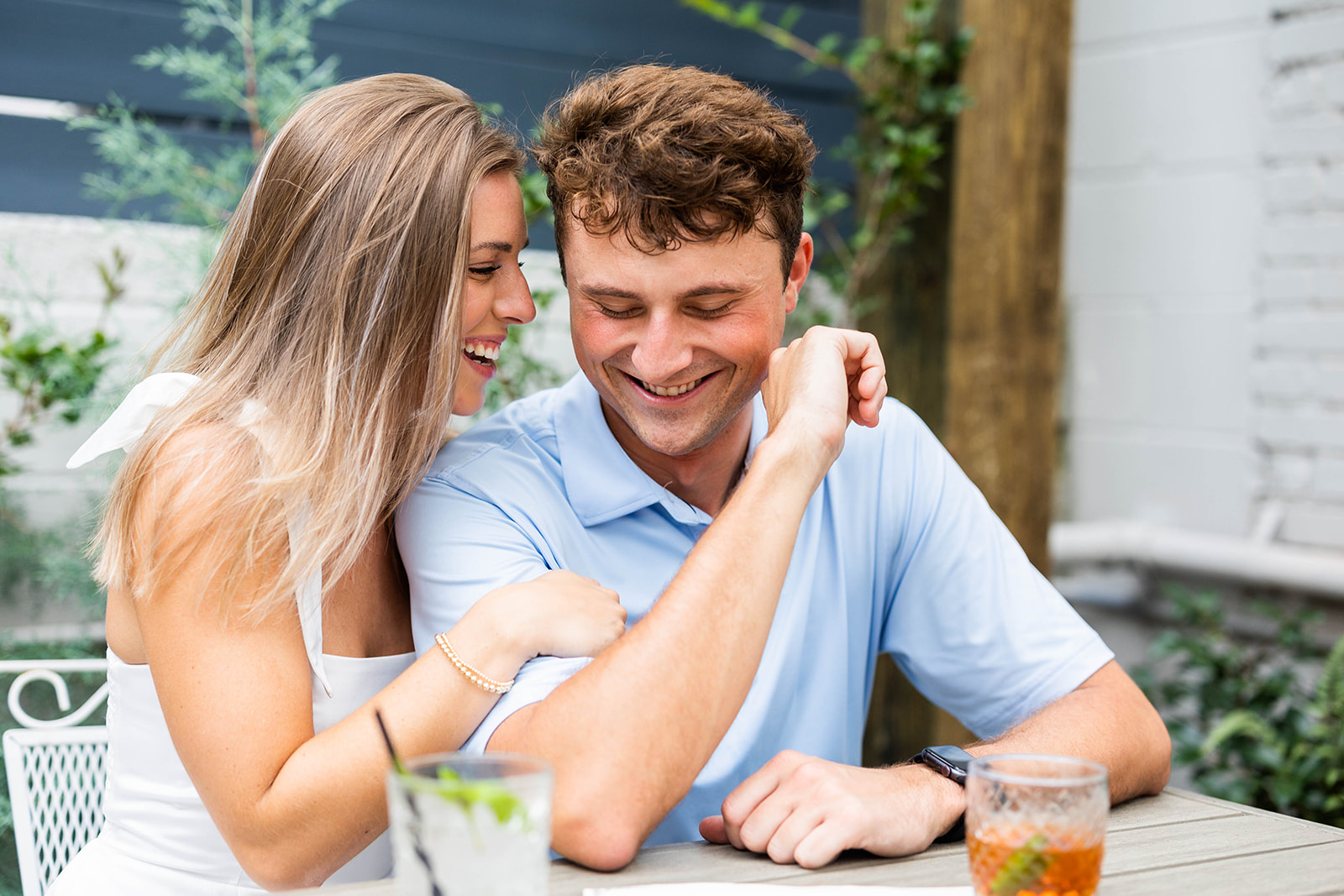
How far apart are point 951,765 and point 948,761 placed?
0.01m

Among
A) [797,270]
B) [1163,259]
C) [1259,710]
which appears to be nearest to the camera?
[797,270]

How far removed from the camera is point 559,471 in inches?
63.9

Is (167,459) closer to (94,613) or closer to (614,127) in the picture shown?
(614,127)

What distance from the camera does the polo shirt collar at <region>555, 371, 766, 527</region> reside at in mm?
1595

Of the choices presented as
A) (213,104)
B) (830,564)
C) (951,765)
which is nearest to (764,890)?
(951,765)

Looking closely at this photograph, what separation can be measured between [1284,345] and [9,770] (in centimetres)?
274

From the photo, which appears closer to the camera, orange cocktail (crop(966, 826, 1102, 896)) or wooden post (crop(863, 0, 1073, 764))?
orange cocktail (crop(966, 826, 1102, 896))

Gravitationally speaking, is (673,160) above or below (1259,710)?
above

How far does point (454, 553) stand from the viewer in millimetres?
1397

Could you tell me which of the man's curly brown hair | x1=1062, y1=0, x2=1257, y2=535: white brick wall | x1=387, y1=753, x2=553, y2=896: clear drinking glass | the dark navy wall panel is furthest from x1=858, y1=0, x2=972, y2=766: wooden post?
x1=387, y1=753, x2=553, y2=896: clear drinking glass

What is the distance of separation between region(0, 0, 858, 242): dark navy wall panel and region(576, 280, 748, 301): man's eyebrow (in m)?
1.31

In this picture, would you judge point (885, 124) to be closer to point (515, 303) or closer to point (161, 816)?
point (515, 303)

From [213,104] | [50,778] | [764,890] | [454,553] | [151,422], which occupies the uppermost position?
[213,104]

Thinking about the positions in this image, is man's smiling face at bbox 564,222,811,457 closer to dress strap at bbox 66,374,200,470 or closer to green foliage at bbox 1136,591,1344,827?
dress strap at bbox 66,374,200,470
